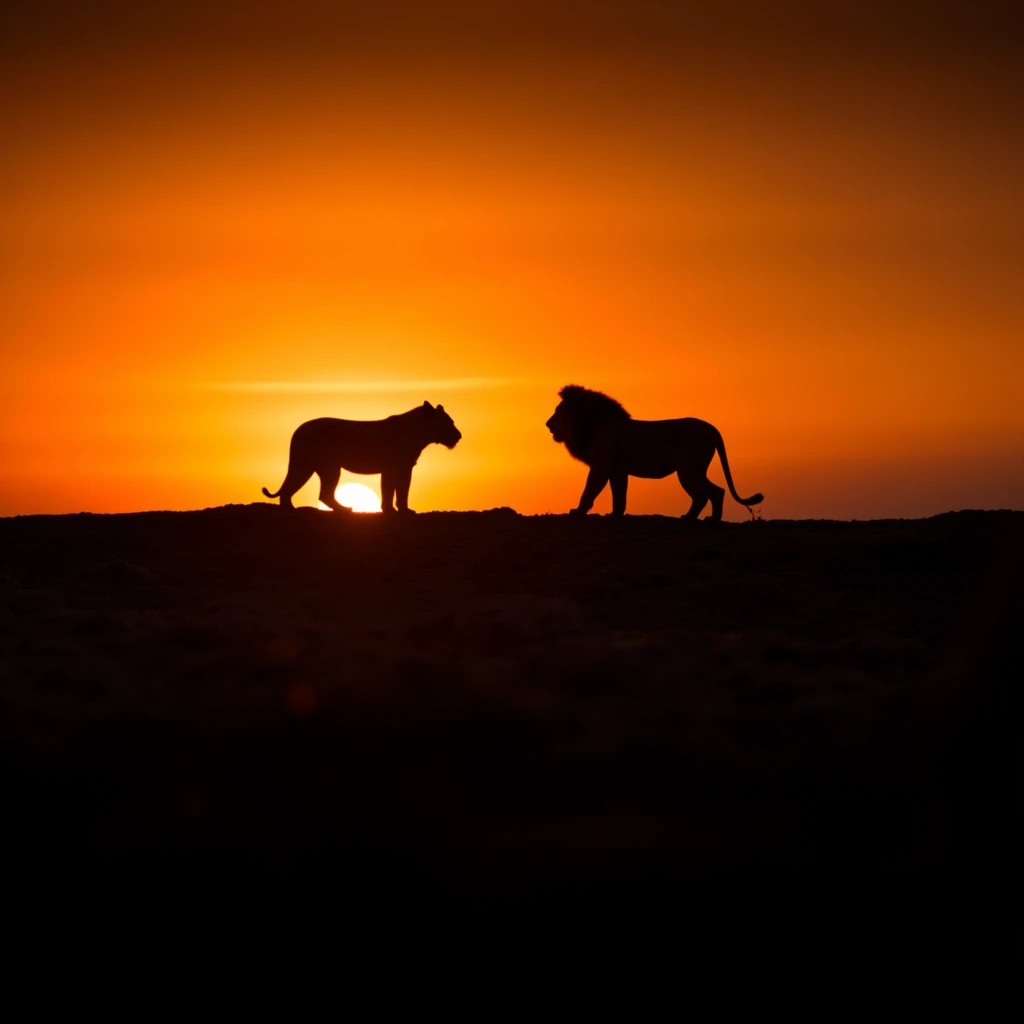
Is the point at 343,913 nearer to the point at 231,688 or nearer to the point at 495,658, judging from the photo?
the point at 231,688

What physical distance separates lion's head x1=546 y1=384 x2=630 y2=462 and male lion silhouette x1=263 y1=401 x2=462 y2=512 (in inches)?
78.4

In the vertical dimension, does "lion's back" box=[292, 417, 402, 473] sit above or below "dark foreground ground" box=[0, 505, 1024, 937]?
above

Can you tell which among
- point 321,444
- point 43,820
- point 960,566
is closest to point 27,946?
point 43,820

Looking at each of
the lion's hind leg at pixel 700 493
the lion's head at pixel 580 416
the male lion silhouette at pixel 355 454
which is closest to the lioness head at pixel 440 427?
the male lion silhouette at pixel 355 454

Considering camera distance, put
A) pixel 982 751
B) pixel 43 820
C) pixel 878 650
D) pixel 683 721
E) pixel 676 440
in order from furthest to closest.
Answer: pixel 676 440 → pixel 878 650 → pixel 683 721 → pixel 43 820 → pixel 982 751

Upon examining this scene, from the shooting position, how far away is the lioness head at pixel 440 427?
17062 millimetres

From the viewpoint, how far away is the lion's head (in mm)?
17000

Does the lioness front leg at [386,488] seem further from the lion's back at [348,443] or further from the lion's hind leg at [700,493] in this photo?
the lion's hind leg at [700,493]

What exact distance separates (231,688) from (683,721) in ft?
8.99

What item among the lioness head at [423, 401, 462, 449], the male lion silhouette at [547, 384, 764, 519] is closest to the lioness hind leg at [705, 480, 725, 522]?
the male lion silhouette at [547, 384, 764, 519]

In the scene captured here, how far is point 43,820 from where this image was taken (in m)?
5.99

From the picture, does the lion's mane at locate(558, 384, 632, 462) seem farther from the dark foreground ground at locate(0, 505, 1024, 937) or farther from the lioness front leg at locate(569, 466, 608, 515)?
the dark foreground ground at locate(0, 505, 1024, 937)

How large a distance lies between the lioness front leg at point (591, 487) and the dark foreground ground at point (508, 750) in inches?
226

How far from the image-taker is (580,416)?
17.1 metres
